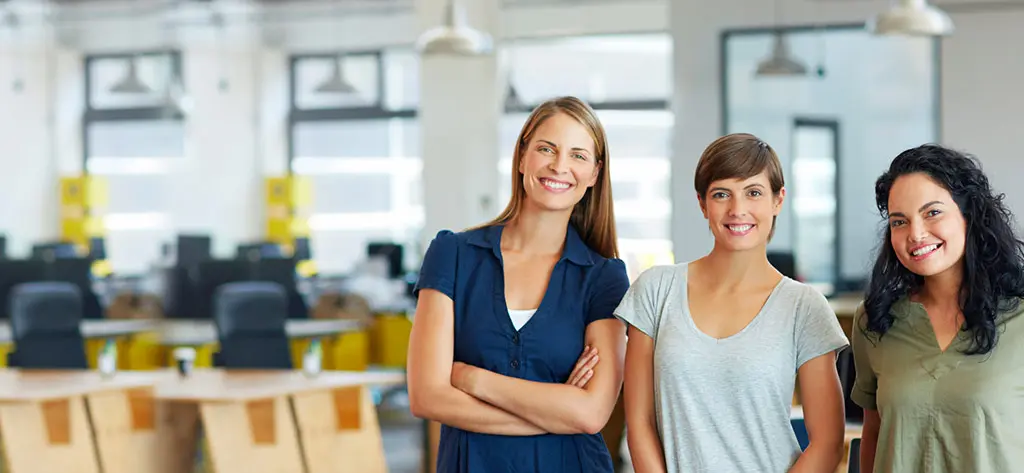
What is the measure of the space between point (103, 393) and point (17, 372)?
0.53m

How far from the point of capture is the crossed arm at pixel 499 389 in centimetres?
230

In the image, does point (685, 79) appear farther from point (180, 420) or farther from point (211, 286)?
point (180, 420)

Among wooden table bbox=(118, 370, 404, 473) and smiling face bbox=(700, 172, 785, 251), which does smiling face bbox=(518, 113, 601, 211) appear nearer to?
smiling face bbox=(700, 172, 785, 251)

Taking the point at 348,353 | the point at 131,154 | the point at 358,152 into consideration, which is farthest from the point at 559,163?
the point at 131,154

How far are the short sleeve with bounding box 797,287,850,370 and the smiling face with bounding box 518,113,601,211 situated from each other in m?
0.49

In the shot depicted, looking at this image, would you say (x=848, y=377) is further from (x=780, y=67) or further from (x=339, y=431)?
(x=780, y=67)

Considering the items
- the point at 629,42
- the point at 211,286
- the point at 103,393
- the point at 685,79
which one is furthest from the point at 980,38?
the point at 103,393

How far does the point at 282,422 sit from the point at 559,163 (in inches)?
152

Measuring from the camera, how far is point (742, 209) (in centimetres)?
217

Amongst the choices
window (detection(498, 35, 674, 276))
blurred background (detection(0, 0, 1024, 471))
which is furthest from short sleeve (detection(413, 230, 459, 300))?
window (detection(498, 35, 674, 276))

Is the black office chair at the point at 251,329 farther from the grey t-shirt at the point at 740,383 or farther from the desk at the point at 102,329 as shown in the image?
the grey t-shirt at the point at 740,383

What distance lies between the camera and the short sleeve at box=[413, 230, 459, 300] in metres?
2.40

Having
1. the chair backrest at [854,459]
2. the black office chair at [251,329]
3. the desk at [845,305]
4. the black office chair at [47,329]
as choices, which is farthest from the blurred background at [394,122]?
the chair backrest at [854,459]

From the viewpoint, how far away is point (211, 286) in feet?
29.9
